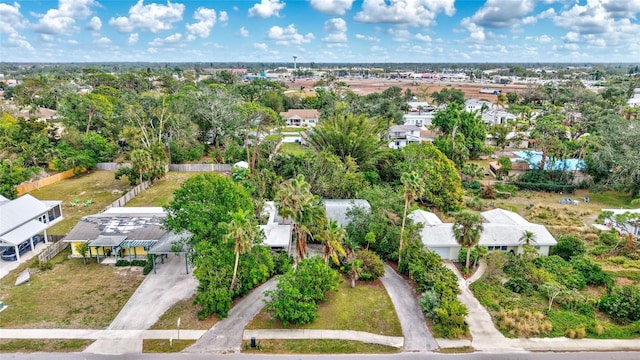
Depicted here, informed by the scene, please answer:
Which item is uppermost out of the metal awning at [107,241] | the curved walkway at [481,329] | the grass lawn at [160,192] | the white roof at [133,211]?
the white roof at [133,211]

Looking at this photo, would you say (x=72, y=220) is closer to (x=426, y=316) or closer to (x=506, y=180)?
(x=426, y=316)

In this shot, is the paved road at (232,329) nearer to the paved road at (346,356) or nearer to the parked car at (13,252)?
the paved road at (346,356)

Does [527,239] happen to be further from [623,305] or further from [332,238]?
[332,238]

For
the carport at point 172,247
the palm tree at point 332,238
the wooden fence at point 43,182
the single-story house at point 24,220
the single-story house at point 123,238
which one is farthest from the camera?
the wooden fence at point 43,182

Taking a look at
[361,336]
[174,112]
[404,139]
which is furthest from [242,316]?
[404,139]

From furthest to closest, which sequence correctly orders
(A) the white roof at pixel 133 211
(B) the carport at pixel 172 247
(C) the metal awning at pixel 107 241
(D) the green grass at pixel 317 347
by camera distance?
(A) the white roof at pixel 133 211, (C) the metal awning at pixel 107 241, (B) the carport at pixel 172 247, (D) the green grass at pixel 317 347

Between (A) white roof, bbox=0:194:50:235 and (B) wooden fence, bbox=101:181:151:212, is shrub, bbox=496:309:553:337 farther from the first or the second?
(A) white roof, bbox=0:194:50:235

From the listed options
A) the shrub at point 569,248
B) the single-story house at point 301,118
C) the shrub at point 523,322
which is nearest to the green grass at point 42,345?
the shrub at point 523,322
